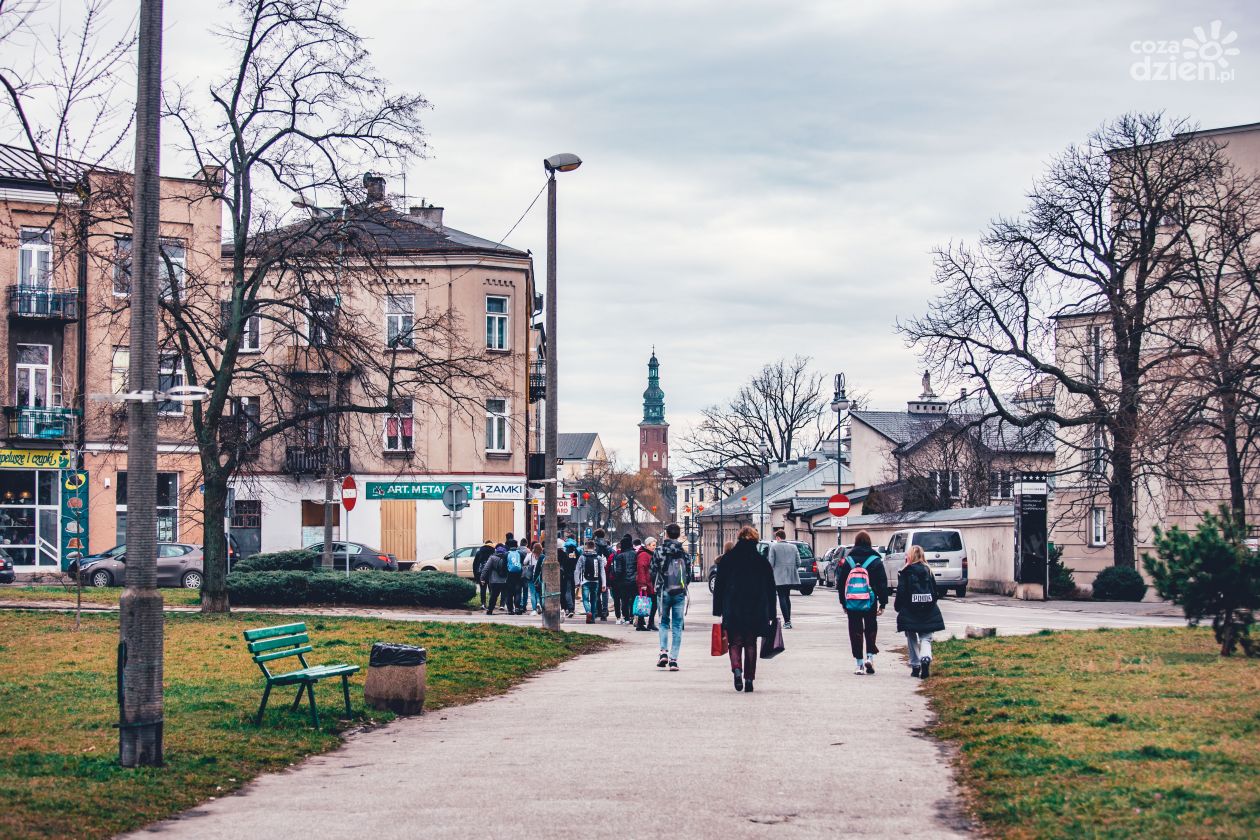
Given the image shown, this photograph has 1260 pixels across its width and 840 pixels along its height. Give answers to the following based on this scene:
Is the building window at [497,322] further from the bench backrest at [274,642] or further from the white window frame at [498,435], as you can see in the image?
the bench backrest at [274,642]

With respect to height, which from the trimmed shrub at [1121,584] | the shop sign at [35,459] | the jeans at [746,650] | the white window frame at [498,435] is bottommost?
the trimmed shrub at [1121,584]

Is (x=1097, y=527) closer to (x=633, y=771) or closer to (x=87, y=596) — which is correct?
(x=87, y=596)

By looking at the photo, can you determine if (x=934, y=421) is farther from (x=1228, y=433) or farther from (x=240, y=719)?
(x=240, y=719)

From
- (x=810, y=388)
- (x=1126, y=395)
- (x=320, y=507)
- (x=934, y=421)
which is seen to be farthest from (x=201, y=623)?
(x=810, y=388)

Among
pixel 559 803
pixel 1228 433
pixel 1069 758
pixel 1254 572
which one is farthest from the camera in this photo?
pixel 1228 433

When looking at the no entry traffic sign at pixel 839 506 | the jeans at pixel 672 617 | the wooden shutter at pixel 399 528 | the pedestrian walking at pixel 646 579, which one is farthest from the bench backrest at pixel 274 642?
the wooden shutter at pixel 399 528

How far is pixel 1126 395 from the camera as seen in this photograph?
1344 inches

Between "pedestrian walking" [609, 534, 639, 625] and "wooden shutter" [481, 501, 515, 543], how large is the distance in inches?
910

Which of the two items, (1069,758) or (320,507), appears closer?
(1069,758)

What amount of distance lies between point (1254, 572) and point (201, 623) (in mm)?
16375

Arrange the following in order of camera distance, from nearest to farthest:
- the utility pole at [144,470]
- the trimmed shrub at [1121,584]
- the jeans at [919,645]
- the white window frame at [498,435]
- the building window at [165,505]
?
the utility pole at [144,470]
the jeans at [919,645]
the trimmed shrub at [1121,584]
the building window at [165,505]
the white window frame at [498,435]

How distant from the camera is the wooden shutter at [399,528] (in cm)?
5184

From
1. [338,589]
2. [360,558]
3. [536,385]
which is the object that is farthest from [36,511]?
[536,385]

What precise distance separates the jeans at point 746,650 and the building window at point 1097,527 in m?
39.3
